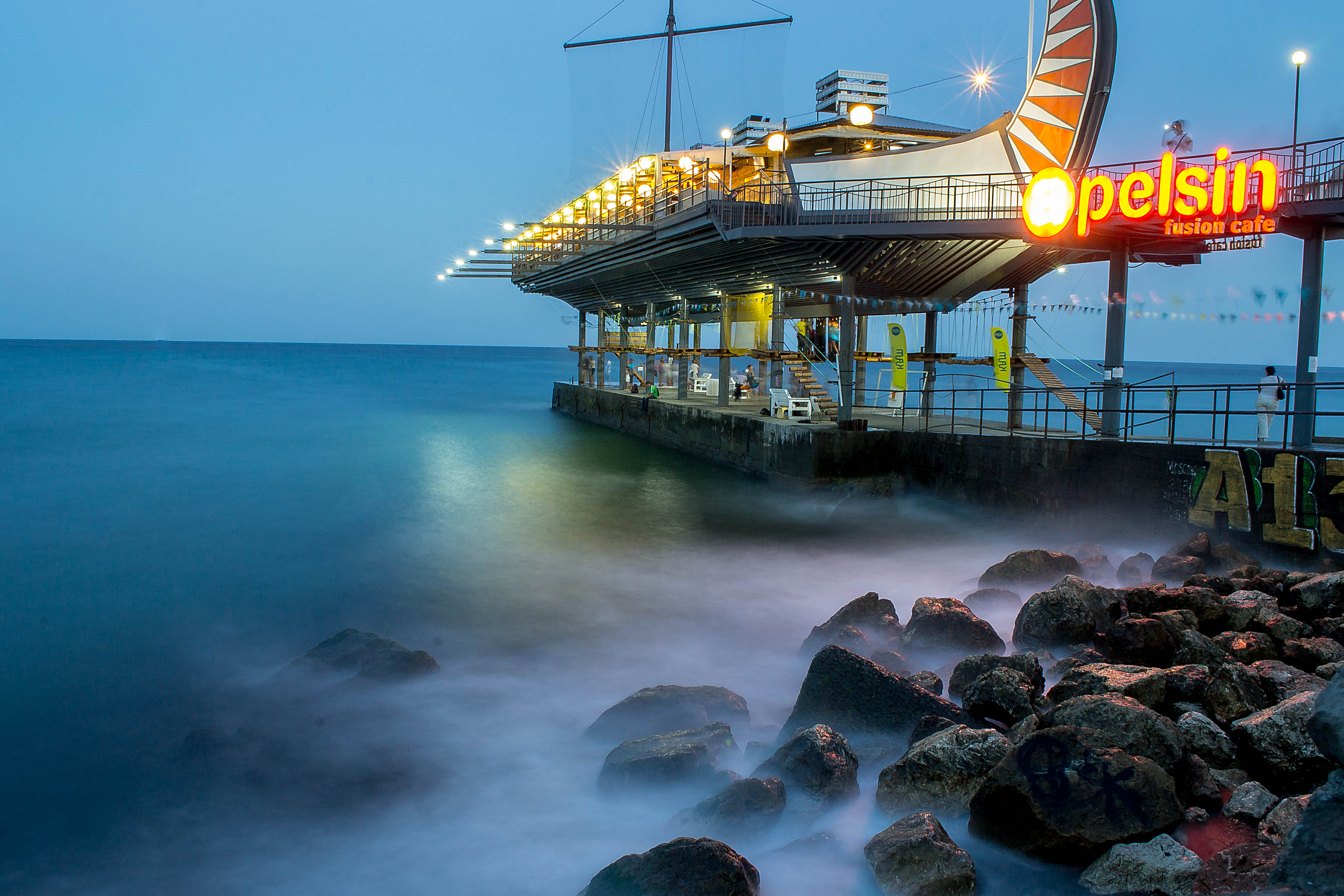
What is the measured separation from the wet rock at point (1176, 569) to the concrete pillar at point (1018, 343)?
9244 mm

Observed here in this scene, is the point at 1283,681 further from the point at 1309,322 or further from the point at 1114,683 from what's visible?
the point at 1309,322

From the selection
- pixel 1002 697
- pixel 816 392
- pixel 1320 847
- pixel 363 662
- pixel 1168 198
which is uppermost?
pixel 1168 198

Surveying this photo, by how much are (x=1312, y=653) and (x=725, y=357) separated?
22043mm

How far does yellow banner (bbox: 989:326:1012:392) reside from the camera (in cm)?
2033

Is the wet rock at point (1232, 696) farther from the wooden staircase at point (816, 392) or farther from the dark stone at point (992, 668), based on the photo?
the wooden staircase at point (816, 392)

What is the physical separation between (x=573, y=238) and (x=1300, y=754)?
26623 millimetres

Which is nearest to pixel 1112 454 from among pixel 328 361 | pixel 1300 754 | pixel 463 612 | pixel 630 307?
pixel 1300 754

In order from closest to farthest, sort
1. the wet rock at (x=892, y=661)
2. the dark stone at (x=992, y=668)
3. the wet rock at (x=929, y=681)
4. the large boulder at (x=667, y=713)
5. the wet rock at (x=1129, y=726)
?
the wet rock at (x=1129, y=726) → the dark stone at (x=992, y=668) → the wet rock at (x=929, y=681) → the large boulder at (x=667, y=713) → the wet rock at (x=892, y=661)

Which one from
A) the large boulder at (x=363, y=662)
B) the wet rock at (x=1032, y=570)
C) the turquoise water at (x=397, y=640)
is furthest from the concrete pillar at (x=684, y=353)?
the large boulder at (x=363, y=662)

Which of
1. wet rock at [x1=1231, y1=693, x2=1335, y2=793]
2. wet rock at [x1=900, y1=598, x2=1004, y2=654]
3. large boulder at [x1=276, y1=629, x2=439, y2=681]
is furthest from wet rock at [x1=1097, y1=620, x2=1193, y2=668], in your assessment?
large boulder at [x1=276, y1=629, x2=439, y2=681]

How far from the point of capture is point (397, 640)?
440 inches

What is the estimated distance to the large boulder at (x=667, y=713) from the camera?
25.0ft

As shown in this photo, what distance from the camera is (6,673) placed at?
995 centimetres

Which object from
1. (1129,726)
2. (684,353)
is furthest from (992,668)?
(684,353)
